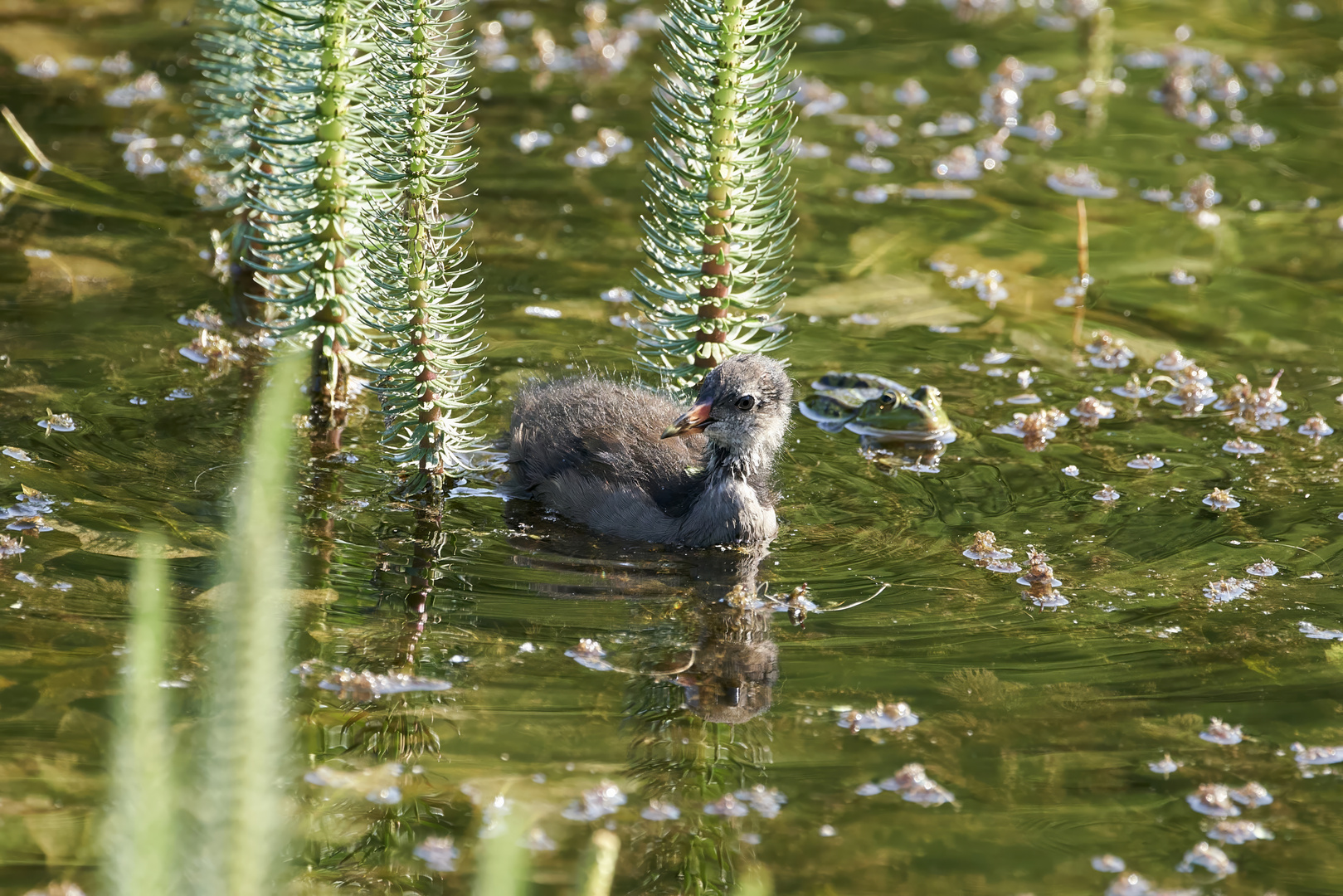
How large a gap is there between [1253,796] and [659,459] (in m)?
2.61

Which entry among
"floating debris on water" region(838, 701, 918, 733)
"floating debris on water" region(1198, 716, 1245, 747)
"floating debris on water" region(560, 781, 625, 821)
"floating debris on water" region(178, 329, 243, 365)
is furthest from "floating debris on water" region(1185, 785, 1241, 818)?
"floating debris on water" region(178, 329, 243, 365)

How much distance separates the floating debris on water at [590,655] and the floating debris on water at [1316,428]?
3.61 m

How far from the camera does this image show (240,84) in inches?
268

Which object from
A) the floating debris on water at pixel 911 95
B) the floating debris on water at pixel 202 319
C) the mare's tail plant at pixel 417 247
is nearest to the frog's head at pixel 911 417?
the mare's tail plant at pixel 417 247

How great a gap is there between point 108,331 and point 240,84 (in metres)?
1.28

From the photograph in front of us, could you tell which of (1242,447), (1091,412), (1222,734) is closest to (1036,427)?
(1091,412)

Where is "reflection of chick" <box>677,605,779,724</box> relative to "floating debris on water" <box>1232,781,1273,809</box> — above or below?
above

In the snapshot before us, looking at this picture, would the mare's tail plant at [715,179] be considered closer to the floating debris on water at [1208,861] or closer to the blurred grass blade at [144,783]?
the floating debris on water at [1208,861]

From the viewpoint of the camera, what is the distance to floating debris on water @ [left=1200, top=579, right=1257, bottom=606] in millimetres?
5215

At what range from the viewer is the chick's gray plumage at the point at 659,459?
5.64 m

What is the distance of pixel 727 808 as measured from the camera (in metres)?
3.97

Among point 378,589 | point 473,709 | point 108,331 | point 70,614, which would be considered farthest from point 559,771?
point 108,331

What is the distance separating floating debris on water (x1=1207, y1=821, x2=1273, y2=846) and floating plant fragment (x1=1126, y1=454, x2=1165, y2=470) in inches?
98.0

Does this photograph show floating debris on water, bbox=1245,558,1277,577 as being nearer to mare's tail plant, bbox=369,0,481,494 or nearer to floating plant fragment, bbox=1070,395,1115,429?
floating plant fragment, bbox=1070,395,1115,429
